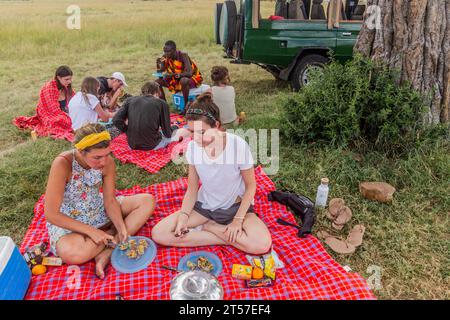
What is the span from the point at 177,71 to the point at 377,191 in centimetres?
402

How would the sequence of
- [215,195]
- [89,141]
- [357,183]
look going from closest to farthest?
1. [89,141]
2. [215,195]
3. [357,183]

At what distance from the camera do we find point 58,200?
2273 millimetres

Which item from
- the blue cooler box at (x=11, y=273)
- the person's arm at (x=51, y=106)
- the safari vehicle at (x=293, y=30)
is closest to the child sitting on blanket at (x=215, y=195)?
the blue cooler box at (x=11, y=273)

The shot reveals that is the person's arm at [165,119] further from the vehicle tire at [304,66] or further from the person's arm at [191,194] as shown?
the vehicle tire at [304,66]

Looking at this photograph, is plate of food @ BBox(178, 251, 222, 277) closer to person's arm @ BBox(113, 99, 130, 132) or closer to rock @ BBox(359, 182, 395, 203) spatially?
rock @ BBox(359, 182, 395, 203)

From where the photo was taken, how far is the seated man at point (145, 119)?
13.4 feet

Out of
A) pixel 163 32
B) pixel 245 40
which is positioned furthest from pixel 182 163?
pixel 163 32

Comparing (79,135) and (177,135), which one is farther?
(177,135)

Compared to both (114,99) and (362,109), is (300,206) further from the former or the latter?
(114,99)

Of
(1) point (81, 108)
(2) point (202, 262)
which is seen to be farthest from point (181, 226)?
(1) point (81, 108)

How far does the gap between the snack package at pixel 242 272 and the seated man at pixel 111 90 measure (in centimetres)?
367

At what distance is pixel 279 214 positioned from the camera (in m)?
3.08
